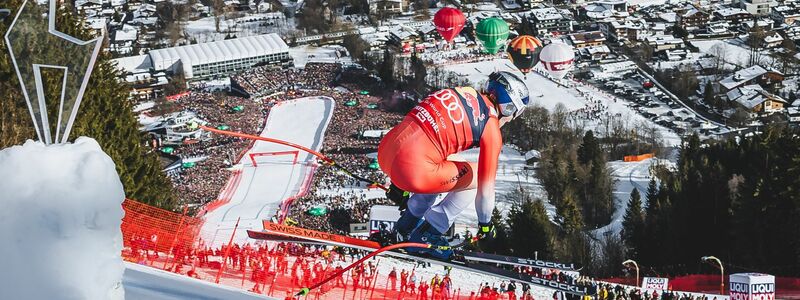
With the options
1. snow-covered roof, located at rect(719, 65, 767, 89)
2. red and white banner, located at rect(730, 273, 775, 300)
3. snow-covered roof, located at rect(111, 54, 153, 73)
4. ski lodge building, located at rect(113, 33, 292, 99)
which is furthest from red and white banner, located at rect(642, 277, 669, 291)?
snow-covered roof, located at rect(111, 54, 153, 73)

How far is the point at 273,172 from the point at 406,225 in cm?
2552

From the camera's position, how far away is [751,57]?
2343 inches

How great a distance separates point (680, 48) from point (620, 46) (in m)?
3.50

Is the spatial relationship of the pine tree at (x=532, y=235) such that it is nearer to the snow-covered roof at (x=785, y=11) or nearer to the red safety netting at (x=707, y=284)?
the red safety netting at (x=707, y=284)

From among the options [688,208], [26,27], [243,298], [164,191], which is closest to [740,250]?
[688,208]

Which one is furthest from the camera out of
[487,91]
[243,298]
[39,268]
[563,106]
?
[563,106]

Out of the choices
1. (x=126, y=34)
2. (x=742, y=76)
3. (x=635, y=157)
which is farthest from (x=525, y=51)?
(x=126, y=34)

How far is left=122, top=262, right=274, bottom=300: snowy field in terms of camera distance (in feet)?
32.7

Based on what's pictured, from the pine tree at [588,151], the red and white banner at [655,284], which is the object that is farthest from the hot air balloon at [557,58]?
the red and white banner at [655,284]

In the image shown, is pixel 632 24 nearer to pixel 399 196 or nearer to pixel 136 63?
pixel 136 63

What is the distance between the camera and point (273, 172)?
117 feet

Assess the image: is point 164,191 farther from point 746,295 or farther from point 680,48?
point 680,48

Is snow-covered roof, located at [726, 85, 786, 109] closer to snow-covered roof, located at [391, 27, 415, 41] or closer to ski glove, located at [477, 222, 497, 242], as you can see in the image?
snow-covered roof, located at [391, 27, 415, 41]

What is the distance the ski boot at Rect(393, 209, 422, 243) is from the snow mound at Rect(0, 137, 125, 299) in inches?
216
